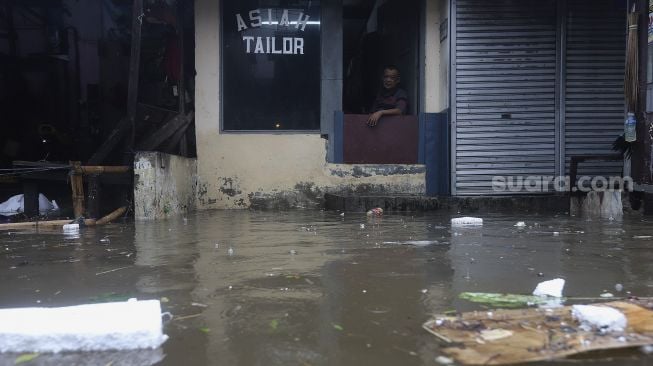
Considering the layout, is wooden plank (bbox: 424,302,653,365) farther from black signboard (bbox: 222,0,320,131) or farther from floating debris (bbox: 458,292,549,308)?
black signboard (bbox: 222,0,320,131)

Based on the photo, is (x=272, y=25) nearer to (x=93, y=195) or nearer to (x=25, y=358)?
(x=93, y=195)

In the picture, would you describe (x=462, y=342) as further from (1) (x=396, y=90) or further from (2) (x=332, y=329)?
(1) (x=396, y=90)

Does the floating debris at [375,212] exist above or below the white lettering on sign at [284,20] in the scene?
below

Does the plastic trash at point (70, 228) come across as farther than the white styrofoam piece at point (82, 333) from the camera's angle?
Yes

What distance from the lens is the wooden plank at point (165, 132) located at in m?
7.92

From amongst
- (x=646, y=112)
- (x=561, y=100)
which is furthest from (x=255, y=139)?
(x=646, y=112)

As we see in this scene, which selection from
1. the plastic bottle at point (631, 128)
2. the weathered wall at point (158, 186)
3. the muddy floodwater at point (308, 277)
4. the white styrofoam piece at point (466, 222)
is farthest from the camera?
the plastic bottle at point (631, 128)

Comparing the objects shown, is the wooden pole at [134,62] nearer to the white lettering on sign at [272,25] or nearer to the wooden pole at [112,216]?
the wooden pole at [112,216]

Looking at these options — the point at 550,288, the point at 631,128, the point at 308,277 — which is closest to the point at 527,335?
the point at 550,288

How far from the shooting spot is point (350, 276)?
324 centimetres

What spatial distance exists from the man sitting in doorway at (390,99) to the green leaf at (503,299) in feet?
20.4

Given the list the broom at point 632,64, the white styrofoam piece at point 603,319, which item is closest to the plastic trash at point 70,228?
the white styrofoam piece at point 603,319

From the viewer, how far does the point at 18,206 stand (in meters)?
7.38

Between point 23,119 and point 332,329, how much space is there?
10.4 m
